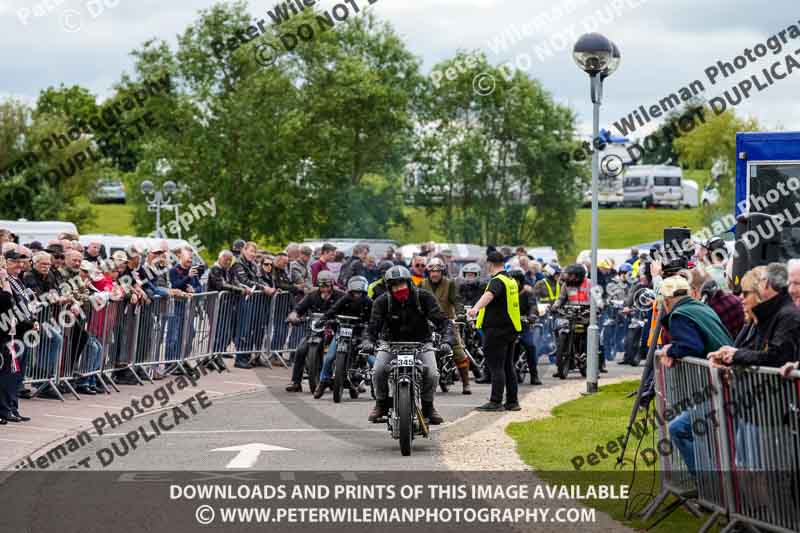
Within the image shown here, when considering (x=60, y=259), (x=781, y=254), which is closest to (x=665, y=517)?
(x=781, y=254)

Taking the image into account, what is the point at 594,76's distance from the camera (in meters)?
20.1

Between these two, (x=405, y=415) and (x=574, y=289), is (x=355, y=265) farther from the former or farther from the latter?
(x=405, y=415)

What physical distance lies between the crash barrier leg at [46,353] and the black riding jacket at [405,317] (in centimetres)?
433

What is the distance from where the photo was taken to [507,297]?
17281 millimetres

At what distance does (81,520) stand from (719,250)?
11.6 metres

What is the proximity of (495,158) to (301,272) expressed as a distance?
48.4m

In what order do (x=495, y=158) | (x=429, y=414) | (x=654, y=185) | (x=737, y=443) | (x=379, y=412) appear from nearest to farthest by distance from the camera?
1. (x=737, y=443)
2. (x=379, y=412)
3. (x=429, y=414)
4. (x=495, y=158)
5. (x=654, y=185)

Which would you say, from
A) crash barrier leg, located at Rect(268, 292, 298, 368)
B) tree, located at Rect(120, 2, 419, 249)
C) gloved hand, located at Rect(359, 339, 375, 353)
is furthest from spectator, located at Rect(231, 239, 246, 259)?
tree, located at Rect(120, 2, 419, 249)

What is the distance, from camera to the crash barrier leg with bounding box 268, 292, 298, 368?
2389 cm

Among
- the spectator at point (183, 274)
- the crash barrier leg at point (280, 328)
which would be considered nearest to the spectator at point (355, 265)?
the crash barrier leg at point (280, 328)

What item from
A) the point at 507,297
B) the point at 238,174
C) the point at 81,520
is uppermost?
the point at 238,174

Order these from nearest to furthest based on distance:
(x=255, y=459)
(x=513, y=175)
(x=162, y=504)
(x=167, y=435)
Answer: (x=162, y=504)
(x=255, y=459)
(x=167, y=435)
(x=513, y=175)

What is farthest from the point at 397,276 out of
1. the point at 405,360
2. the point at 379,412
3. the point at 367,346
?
the point at 379,412

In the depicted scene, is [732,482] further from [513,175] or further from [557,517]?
[513,175]
